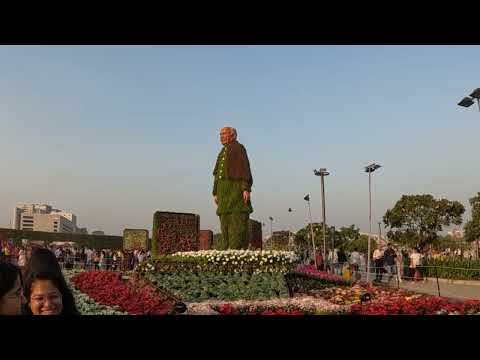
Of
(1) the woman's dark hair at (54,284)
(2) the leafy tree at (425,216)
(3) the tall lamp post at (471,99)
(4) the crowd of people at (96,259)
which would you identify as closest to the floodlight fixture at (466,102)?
(3) the tall lamp post at (471,99)

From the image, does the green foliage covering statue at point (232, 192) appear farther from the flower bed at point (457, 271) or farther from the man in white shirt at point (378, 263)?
the flower bed at point (457, 271)

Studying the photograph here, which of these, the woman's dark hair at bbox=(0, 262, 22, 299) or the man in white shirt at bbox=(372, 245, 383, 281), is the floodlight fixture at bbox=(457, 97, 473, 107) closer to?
the man in white shirt at bbox=(372, 245, 383, 281)

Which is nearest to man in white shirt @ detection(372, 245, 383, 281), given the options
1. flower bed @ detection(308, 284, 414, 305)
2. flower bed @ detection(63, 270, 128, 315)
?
flower bed @ detection(308, 284, 414, 305)

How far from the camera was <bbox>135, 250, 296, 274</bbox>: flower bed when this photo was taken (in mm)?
15117

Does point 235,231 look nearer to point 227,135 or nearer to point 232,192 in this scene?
point 232,192

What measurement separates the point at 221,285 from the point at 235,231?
10.3ft

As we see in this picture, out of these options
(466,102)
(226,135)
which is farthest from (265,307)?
(466,102)

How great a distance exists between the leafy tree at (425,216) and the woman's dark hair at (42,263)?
46503mm

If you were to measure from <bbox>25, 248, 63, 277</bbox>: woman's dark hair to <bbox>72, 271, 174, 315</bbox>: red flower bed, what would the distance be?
6043mm

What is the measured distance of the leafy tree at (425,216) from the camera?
4672cm
